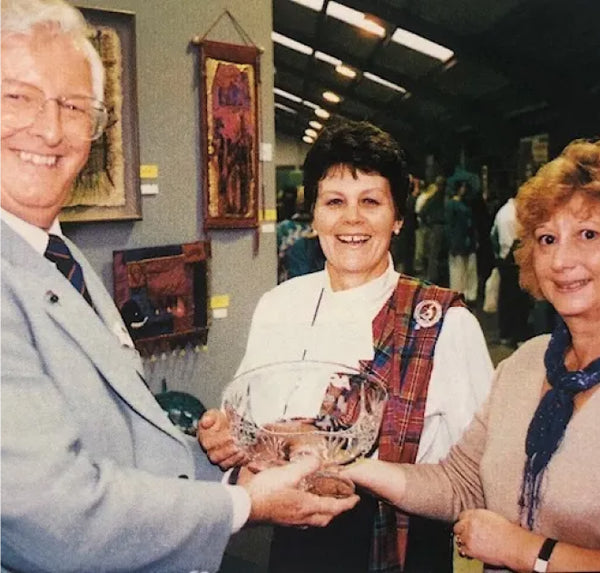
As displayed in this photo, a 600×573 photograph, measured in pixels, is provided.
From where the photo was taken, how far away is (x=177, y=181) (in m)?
1.81

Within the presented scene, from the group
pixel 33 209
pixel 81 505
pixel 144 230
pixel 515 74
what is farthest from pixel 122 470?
pixel 515 74

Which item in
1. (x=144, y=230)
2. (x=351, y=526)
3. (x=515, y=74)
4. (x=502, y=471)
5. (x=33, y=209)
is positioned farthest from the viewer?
(x=144, y=230)

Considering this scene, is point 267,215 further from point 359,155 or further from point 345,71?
point 345,71

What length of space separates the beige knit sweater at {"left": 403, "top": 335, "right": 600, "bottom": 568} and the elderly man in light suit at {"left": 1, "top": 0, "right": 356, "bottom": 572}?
192 mm

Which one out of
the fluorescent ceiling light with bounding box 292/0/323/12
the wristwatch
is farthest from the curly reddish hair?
the fluorescent ceiling light with bounding box 292/0/323/12

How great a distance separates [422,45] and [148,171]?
1252 mm

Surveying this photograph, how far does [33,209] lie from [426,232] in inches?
145

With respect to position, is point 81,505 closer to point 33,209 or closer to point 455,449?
point 33,209

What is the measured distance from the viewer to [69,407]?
2.19 feet

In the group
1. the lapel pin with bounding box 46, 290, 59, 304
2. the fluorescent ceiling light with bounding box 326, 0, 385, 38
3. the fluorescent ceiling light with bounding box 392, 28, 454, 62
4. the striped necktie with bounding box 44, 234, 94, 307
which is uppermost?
the fluorescent ceiling light with bounding box 326, 0, 385, 38

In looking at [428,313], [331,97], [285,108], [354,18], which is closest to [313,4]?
[354,18]

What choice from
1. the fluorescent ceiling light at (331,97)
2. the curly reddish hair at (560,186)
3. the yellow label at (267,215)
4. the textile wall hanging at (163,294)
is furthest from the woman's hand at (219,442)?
the fluorescent ceiling light at (331,97)

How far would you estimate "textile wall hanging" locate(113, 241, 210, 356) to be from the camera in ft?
5.69

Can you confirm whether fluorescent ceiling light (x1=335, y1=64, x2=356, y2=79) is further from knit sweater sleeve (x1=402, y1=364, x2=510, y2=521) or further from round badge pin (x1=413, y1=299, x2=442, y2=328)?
knit sweater sleeve (x1=402, y1=364, x2=510, y2=521)
